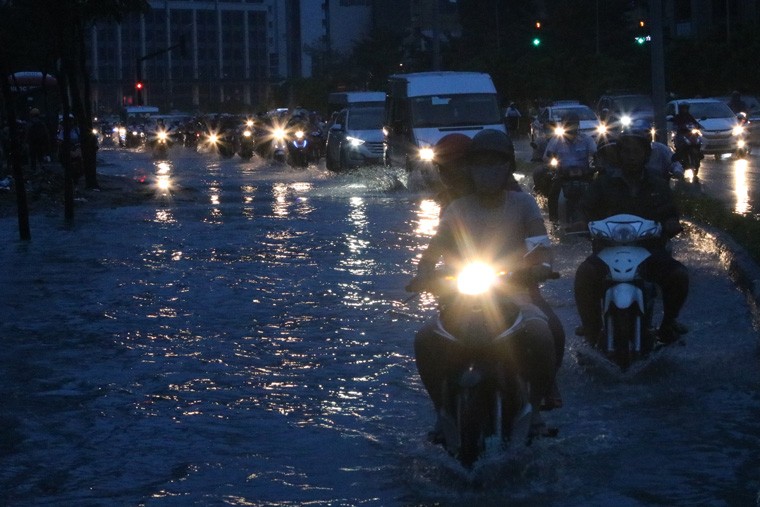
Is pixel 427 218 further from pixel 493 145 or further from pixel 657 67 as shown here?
pixel 493 145

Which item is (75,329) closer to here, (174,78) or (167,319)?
(167,319)

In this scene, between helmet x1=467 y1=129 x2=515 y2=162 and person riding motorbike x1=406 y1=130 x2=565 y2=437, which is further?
helmet x1=467 y1=129 x2=515 y2=162

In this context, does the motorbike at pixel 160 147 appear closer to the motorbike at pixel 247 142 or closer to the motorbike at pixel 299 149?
the motorbike at pixel 247 142

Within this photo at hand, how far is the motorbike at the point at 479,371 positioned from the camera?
6234mm

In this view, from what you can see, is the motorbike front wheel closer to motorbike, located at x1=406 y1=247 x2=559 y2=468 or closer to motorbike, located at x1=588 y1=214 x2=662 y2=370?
motorbike, located at x1=588 y1=214 x2=662 y2=370

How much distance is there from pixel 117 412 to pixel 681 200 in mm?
13040

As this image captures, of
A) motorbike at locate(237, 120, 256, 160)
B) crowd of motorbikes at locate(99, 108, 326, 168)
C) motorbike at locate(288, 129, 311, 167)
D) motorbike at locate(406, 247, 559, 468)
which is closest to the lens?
motorbike at locate(406, 247, 559, 468)

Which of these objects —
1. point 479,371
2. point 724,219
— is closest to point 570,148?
point 724,219

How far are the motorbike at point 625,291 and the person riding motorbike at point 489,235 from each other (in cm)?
186

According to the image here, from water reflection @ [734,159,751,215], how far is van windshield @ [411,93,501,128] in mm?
4922

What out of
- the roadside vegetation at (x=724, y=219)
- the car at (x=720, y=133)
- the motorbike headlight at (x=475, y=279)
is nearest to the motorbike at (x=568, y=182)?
the roadside vegetation at (x=724, y=219)

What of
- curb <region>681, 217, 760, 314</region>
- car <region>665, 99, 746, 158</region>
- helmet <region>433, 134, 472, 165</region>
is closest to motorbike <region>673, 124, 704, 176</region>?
car <region>665, 99, 746, 158</region>

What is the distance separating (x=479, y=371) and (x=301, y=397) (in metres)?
2.75

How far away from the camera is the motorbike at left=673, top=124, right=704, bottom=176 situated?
28.5 m
